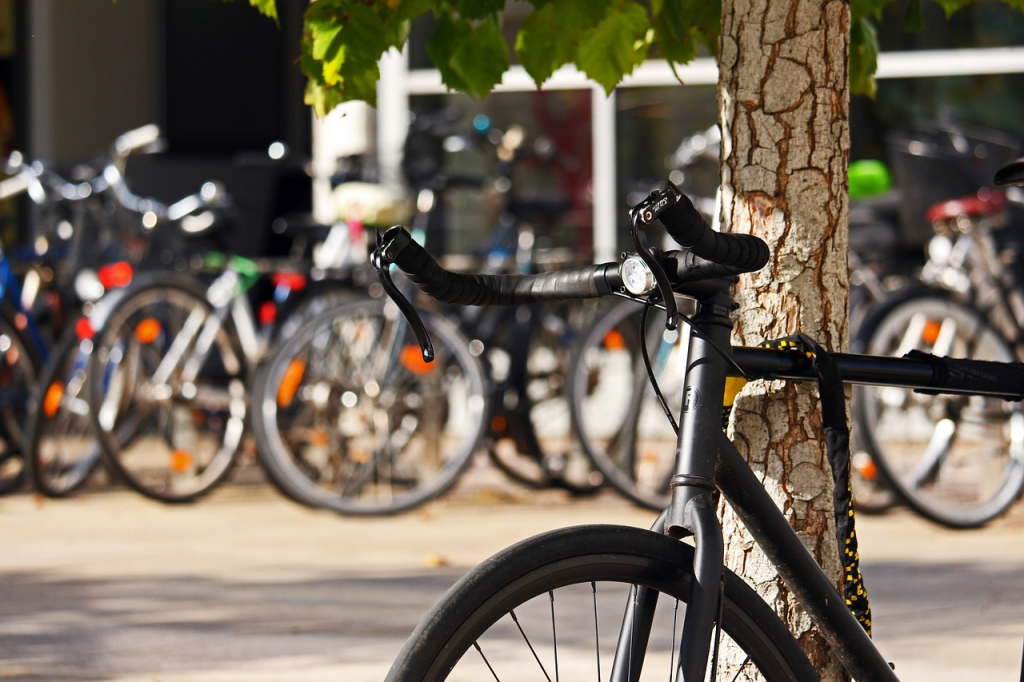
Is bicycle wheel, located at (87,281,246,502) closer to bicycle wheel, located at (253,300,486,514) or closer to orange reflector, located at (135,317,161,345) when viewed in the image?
orange reflector, located at (135,317,161,345)

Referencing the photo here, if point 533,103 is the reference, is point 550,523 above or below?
below

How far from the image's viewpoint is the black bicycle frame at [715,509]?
1.77 meters

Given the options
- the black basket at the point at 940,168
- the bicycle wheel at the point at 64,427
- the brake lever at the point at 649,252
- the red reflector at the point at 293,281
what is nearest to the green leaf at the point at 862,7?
the brake lever at the point at 649,252

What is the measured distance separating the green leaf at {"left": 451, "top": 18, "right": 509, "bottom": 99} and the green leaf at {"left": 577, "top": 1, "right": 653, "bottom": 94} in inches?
9.4

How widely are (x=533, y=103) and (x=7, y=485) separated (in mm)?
3995

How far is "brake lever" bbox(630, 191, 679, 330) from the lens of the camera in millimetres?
1729

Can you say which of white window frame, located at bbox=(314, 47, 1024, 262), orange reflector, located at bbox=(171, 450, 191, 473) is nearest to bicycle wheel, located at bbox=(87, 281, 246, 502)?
orange reflector, located at bbox=(171, 450, 191, 473)

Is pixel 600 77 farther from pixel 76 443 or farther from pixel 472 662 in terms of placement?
pixel 76 443

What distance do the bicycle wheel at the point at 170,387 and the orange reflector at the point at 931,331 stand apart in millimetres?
2967

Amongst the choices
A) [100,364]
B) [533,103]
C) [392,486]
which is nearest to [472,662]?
[392,486]

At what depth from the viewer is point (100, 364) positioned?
609 centimetres

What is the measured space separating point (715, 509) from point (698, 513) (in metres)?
0.16

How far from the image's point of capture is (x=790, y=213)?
248 centimetres

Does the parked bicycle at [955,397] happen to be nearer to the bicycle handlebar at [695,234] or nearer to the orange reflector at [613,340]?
the orange reflector at [613,340]
